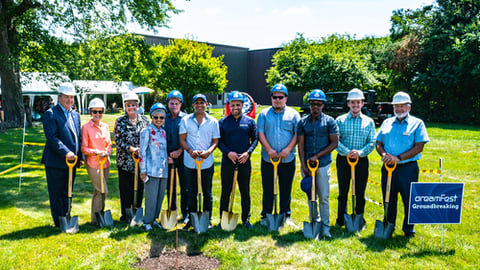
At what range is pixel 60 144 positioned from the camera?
485 cm

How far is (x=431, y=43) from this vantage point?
24328 millimetres

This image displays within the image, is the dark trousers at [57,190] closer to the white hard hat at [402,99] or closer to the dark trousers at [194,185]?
the dark trousers at [194,185]

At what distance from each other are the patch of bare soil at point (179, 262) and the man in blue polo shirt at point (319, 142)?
1754 mm

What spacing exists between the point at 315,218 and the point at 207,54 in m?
27.6

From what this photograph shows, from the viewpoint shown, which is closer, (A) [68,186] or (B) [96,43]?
(A) [68,186]

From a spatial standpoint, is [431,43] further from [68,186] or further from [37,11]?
[68,186]

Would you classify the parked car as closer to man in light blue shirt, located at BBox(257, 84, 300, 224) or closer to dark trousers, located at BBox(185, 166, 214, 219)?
man in light blue shirt, located at BBox(257, 84, 300, 224)

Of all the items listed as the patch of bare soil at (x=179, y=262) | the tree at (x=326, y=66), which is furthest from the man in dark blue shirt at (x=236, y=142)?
the tree at (x=326, y=66)

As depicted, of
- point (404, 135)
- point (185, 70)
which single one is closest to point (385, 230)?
point (404, 135)

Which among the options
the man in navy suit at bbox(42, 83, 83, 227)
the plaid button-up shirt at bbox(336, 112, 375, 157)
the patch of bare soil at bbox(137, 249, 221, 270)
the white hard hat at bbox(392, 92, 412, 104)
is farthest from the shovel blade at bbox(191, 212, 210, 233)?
the white hard hat at bbox(392, 92, 412, 104)

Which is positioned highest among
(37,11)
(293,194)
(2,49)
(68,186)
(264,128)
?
(37,11)

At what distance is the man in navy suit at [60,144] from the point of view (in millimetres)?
4883

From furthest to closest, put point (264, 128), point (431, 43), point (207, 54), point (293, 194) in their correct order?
point (207, 54)
point (431, 43)
point (293, 194)
point (264, 128)

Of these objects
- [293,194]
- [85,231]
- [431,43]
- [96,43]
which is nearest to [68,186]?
[85,231]
